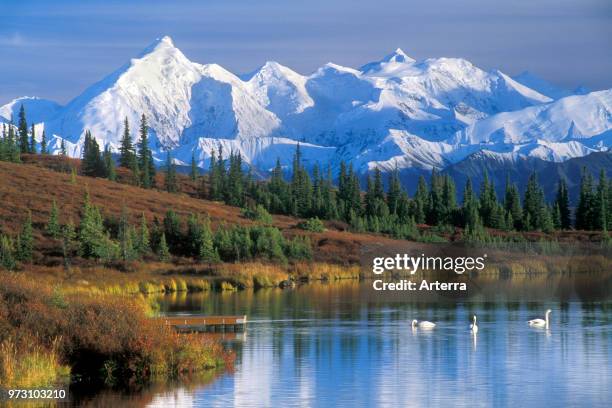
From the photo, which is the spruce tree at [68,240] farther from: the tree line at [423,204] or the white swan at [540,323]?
the tree line at [423,204]

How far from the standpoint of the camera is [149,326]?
3512cm

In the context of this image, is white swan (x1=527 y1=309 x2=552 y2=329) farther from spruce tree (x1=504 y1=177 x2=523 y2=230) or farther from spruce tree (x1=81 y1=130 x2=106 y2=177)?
spruce tree (x1=81 y1=130 x2=106 y2=177)

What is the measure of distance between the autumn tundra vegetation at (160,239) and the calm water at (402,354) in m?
2.48

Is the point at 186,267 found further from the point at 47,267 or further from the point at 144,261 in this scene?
the point at 47,267

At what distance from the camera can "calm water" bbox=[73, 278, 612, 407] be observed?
32.9 meters

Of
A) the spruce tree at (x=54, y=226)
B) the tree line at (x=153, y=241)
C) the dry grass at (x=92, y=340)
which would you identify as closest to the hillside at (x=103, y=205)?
the spruce tree at (x=54, y=226)

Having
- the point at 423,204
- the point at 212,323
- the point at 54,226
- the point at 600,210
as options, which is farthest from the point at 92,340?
the point at 423,204

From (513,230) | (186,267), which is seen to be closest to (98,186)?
(186,267)

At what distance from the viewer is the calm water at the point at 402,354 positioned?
32875 millimetres

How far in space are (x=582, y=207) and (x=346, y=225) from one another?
3842 centimetres

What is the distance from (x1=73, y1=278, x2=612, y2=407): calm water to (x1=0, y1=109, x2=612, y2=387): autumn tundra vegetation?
2.48m

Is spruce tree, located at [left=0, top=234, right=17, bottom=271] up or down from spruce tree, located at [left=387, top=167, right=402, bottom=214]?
down

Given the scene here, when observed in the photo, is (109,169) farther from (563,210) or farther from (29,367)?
(29,367)

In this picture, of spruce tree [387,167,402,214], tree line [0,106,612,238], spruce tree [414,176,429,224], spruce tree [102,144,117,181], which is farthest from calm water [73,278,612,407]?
spruce tree [387,167,402,214]
